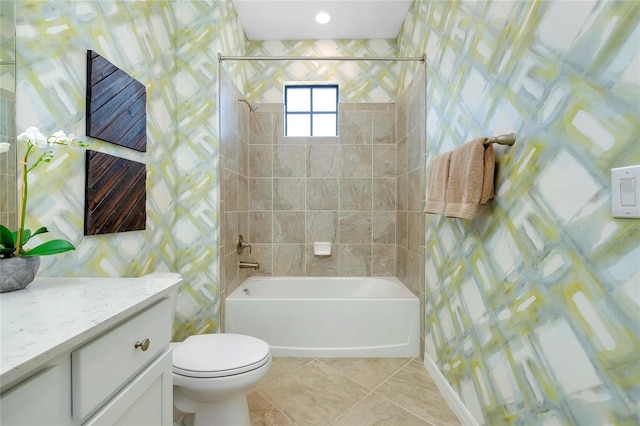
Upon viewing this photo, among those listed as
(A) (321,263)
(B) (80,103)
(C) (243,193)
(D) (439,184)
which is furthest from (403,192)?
(B) (80,103)

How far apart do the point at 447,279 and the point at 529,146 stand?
3.12ft

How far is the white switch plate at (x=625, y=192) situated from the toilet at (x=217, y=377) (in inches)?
54.2

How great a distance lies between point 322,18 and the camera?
2648 millimetres

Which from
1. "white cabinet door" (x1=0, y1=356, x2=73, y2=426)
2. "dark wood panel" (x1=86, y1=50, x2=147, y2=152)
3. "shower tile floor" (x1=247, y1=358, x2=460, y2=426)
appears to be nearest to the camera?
"white cabinet door" (x1=0, y1=356, x2=73, y2=426)

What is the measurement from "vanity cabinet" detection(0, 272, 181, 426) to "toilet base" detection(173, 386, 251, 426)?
465 mm

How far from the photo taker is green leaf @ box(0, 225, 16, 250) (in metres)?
0.93

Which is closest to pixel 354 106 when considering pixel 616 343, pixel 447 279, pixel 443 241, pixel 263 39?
pixel 263 39

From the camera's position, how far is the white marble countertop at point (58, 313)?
53cm

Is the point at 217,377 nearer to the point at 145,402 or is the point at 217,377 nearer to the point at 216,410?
the point at 216,410

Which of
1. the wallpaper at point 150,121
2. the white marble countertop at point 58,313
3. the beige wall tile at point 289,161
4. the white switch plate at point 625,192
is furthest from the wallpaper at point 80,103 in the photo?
the white switch plate at point 625,192

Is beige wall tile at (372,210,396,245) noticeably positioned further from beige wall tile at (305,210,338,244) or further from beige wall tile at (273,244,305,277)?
beige wall tile at (273,244,305,277)

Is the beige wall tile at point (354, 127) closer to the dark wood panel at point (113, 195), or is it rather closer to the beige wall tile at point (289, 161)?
the beige wall tile at point (289, 161)

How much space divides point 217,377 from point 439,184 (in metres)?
1.38

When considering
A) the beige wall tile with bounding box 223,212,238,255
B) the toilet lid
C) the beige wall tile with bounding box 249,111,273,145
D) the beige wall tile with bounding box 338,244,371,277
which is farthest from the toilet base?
the beige wall tile with bounding box 249,111,273,145
